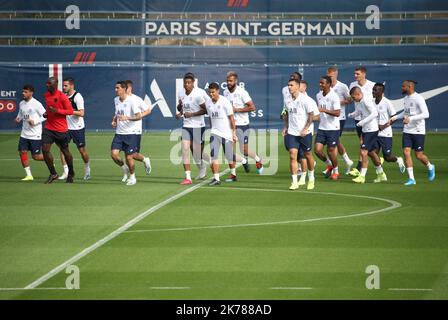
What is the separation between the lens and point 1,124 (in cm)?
3834

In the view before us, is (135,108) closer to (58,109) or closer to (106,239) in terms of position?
(58,109)

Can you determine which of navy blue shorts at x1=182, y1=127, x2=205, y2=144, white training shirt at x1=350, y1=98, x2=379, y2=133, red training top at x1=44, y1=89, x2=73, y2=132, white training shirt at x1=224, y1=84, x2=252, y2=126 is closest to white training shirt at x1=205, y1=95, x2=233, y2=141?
navy blue shorts at x1=182, y1=127, x2=205, y2=144

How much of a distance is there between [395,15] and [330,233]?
2639cm

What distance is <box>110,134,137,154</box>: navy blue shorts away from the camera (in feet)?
76.8

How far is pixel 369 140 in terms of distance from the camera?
23.7 metres

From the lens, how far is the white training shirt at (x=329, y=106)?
78.2ft

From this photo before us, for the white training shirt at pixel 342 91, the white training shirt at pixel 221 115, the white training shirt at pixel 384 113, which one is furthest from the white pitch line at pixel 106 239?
the white training shirt at pixel 342 91

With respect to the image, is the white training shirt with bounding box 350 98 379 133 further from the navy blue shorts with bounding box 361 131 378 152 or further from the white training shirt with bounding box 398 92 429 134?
the white training shirt with bounding box 398 92 429 134

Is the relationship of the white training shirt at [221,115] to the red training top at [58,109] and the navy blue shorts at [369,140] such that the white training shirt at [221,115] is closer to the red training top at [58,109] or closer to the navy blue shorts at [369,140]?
the navy blue shorts at [369,140]

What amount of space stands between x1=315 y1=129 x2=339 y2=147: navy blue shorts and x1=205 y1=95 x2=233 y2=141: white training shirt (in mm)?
2128

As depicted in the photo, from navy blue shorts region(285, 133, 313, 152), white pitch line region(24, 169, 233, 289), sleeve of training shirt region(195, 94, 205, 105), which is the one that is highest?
sleeve of training shirt region(195, 94, 205, 105)

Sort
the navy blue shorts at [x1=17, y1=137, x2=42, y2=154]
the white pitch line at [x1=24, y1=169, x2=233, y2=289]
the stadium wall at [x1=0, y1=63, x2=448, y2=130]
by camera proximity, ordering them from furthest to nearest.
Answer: the stadium wall at [x1=0, y1=63, x2=448, y2=130] < the navy blue shorts at [x1=17, y1=137, x2=42, y2=154] < the white pitch line at [x1=24, y1=169, x2=233, y2=289]

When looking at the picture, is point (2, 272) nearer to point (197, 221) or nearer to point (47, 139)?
point (197, 221)
